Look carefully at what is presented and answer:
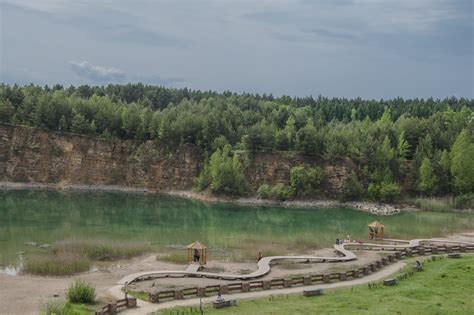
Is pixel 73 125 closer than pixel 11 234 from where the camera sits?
A: No

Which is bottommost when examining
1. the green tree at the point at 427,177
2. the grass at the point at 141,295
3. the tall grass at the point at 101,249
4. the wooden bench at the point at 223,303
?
the tall grass at the point at 101,249

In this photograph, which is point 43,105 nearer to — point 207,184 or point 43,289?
point 207,184

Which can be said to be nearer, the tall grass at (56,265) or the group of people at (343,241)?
the tall grass at (56,265)

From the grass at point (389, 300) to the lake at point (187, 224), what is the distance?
61.3 feet

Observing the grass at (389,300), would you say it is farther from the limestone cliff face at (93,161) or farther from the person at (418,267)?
the limestone cliff face at (93,161)

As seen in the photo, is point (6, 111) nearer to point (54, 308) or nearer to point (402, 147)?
point (402, 147)

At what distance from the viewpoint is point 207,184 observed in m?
121

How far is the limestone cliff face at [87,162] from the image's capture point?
127 m

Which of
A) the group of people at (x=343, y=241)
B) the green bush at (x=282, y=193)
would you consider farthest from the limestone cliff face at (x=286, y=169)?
the group of people at (x=343, y=241)

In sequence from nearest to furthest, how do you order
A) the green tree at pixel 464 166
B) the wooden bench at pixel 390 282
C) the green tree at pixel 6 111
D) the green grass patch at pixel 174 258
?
the wooden bench at pixel 390 282 → the green grass patch at pixel 174 258 → the green tree at pixel 464 166 → the green tree at pixel 6 111

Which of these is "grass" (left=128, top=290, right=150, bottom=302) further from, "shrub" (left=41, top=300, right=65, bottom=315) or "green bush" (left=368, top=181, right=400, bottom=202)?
"green bush" (left=368, top=181, right=400, bottom=202)

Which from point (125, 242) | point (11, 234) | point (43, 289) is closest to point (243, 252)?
point (125, 242)

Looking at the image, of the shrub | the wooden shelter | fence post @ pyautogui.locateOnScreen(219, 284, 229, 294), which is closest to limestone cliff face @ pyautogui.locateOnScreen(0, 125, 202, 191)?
the wooden shelter

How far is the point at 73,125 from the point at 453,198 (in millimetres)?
86257
